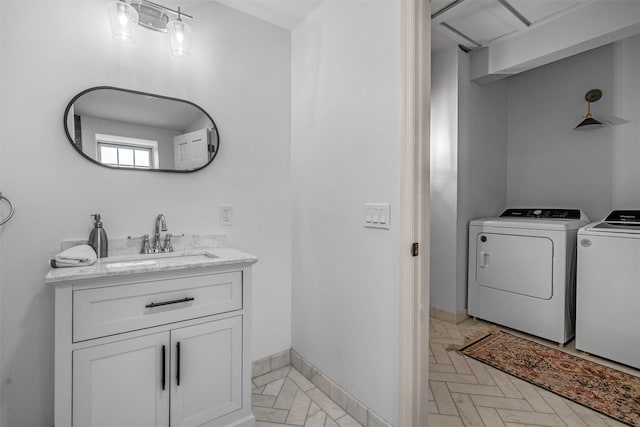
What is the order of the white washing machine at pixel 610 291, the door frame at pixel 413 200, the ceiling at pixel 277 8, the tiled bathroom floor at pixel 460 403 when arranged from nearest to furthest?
1. the door frame at pixel 413 200
2. the tiled bathroom floor at pixel 460 403
3. the ceiling at pixel 277 8
4. the white washing machine at pixel 610 291

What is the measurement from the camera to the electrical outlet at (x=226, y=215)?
198cm

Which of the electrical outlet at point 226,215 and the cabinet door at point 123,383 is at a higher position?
the electrical outlet at point 226,215

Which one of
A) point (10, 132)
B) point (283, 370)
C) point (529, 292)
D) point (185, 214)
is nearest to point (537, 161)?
point (529, 292)

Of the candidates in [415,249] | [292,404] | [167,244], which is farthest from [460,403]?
[167,244]

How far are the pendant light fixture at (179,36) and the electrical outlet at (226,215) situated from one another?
898mm

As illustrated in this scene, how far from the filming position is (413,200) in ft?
4.65

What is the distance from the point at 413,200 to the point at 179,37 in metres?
1.50

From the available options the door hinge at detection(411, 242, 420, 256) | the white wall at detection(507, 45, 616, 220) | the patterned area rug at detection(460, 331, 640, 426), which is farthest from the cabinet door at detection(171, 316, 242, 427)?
the white wall at detection(507, 45, 616, 220)

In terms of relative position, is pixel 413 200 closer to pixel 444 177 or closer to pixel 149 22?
pixel 149 22

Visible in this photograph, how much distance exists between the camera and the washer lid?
8.36 feet

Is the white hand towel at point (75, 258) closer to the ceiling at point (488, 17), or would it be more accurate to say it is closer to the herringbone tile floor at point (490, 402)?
the herringbone tile floor at point (490, 402)

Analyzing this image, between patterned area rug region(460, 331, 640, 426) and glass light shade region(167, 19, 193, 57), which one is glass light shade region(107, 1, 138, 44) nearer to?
glass light shade region(167, 19, 193, 57)

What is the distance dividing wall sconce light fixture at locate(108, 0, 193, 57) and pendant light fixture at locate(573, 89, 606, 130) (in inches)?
129

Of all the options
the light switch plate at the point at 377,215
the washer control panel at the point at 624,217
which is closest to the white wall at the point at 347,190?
the light switch plate at the point at 377,215
